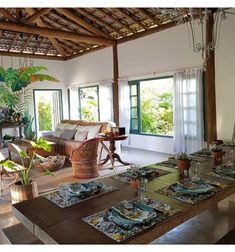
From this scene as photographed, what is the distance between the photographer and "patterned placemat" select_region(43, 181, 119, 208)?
179cm

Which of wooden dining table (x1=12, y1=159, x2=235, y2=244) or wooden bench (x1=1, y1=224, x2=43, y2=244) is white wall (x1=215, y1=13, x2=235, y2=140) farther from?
wooden bench (x1=1, y1=224, x2=43, y2=244)

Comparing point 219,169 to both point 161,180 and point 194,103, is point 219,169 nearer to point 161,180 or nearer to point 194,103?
point 161,180

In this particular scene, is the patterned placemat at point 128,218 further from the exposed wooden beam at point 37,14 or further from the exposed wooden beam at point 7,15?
the exposed wooden beam at point 7,15

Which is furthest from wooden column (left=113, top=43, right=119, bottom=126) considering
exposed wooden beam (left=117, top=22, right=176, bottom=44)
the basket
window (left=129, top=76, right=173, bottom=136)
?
the basket

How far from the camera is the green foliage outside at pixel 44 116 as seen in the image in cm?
1024

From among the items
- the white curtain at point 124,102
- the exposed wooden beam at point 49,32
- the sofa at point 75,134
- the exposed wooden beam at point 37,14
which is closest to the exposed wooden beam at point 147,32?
the exposed wooden beam at point 49,32

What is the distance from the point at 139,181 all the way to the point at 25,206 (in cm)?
79

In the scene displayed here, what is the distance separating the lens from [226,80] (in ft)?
17.7

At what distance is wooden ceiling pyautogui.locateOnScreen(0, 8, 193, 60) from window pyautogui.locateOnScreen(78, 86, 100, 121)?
135 centimetres

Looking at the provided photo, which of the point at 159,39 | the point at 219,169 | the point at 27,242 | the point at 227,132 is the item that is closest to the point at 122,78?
the point at 159,39

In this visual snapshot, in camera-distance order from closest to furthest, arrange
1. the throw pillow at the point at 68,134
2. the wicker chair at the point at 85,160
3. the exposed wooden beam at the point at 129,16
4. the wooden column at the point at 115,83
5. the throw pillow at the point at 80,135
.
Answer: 1. the wicker chair at the point at 85,160
2. the throw pillow at the point at 80,135
3. the exposed wooden beam at the point at 129,16
4. the throw pillow at the point at 68,134
5. the wooden column at the point at 115,83

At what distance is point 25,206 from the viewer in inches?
69.2

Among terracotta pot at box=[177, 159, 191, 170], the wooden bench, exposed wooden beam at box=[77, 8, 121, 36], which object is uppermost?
exposed wooden beam at box=[77, 8, 121, 36]

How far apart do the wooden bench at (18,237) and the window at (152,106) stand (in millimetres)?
5195
